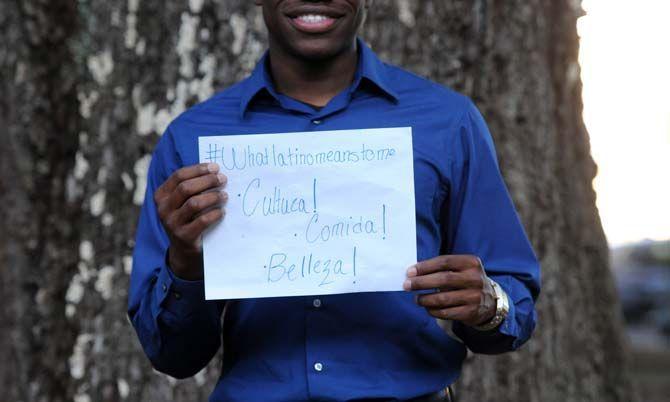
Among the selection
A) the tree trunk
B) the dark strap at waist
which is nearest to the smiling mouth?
the dark strap at waist

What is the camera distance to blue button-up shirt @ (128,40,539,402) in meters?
2.95

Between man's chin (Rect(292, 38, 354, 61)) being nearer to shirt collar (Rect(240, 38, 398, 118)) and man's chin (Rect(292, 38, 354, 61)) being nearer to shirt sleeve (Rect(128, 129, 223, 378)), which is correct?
shirt collar (Rect(240, 38, 398, 118))

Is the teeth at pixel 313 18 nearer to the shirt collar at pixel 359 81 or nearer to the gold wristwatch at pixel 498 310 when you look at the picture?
the shirt collar at pixel 359 81

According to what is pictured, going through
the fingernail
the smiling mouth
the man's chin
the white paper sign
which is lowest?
the fingernail

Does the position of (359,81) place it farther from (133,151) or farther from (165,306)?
(133,151)

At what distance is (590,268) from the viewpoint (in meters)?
5.73

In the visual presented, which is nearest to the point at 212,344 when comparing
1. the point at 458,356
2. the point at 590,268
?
the point at 458,356

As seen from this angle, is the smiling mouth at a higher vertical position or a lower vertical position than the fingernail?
higher

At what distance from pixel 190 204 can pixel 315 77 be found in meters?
0.57

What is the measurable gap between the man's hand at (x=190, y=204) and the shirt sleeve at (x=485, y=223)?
1.87 ft

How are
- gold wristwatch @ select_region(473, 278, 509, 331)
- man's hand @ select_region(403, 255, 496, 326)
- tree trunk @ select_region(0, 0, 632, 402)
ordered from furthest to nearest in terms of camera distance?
tree trunk @ select_region(0, 0, 632, 402)
gold wristwatch @ select_region(473, 278, 509, 331)
man's hand @ select_region(403, 255, 496, 326)

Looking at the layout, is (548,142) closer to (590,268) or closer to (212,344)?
(590,268)

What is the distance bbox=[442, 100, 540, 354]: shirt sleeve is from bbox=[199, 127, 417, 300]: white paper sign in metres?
0.20

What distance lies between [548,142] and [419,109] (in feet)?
8.27
